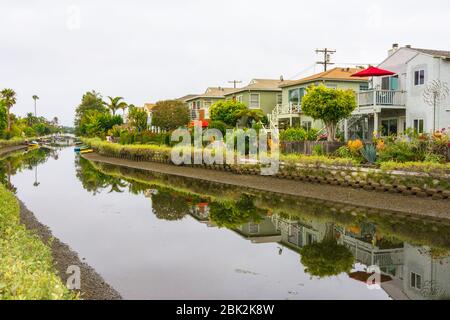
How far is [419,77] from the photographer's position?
94.0 ft

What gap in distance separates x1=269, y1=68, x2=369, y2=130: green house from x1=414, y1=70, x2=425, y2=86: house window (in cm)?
871

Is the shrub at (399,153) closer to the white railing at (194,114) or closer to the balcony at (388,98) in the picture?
the balcony at (388,98)

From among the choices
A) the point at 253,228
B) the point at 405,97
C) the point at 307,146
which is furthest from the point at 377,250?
→ the point at 405,97

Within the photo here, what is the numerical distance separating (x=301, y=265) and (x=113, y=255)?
4783 mm

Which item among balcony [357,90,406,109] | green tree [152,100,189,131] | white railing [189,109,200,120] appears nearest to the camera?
balcony [357,90,406,109]

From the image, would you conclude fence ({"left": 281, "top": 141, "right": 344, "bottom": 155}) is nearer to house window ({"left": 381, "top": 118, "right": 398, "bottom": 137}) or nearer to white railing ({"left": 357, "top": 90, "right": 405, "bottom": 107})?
white railing ({"left": 357, "top": 90, "right": 405, "bottom": 107})

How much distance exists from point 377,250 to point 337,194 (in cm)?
727

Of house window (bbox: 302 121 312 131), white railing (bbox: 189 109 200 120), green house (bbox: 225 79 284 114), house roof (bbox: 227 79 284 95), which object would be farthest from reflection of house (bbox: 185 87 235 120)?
house window (bbox: 302 121 312 131)

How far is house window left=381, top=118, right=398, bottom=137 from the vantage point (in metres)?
31.2

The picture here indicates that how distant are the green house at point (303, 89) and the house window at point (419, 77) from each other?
8706 millimetres

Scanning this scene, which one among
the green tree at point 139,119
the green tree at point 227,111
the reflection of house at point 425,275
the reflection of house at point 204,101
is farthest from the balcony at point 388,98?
the green tree at point 139,119
